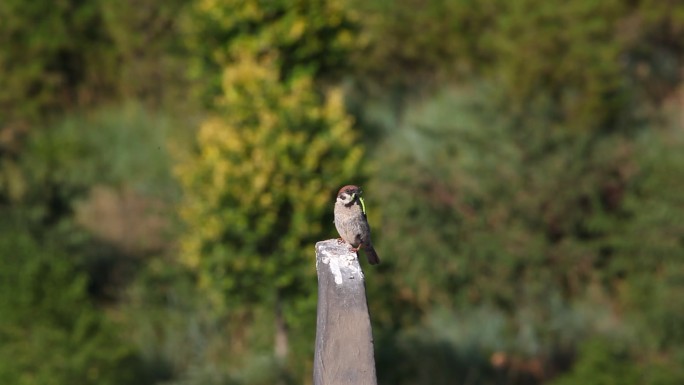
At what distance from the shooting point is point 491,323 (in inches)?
435

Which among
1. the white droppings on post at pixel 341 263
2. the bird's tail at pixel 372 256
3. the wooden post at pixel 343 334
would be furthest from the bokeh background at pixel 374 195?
the wooden post at pixel 343 334

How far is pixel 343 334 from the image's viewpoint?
384 centimetres

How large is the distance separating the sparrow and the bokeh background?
3996 millimetres

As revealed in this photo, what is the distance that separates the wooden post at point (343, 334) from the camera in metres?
3.79

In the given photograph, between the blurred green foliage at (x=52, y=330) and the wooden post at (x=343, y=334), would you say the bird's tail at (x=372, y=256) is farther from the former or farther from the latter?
the blurred green foliage at (x=52, y=330)

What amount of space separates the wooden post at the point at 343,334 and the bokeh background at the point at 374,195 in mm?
5424

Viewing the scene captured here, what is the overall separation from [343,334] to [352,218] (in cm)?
167

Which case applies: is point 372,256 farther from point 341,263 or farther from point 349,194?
point 341,263

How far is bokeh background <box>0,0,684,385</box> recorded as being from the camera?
32.6 ft

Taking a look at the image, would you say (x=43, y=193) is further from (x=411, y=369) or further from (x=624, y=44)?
(x=624, y=44)

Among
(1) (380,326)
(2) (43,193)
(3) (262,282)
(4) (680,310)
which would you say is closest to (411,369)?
(1) (380,326)

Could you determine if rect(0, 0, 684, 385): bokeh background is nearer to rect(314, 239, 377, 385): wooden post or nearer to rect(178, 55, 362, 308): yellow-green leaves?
rect(178, 55, 362, 308): yellow-green leaves

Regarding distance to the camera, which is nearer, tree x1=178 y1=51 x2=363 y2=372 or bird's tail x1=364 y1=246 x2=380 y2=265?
bird's tail x1=364 y1=246 x2=380 y2=265

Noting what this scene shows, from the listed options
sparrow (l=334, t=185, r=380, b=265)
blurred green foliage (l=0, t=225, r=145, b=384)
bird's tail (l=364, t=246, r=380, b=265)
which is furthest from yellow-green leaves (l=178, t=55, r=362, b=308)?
sparrow (l=334, t=185, r=380, b=265)
